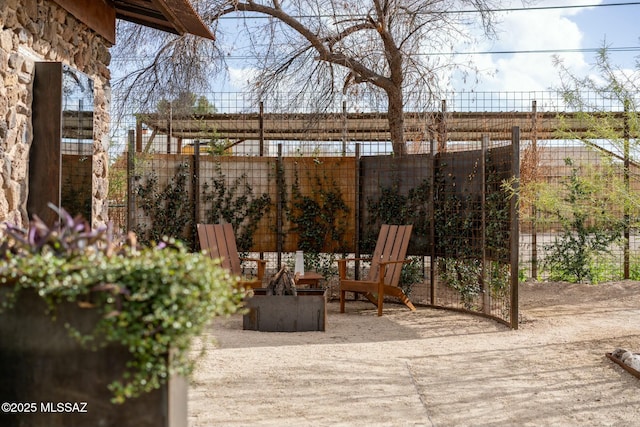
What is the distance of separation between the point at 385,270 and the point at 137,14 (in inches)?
141

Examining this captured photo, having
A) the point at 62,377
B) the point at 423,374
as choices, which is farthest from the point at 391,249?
the point at 62,377

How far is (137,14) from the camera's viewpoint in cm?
617

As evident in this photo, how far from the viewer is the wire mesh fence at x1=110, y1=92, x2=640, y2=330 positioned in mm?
7332

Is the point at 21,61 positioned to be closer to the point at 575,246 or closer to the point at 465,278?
the point at 465,278

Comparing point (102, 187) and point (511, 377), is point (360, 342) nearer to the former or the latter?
point (511, 377)

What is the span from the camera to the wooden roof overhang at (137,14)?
519 centimetres

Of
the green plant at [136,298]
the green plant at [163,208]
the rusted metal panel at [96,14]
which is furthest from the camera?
the green plant at [163,208]

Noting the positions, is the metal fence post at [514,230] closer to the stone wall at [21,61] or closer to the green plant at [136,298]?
the stone wall at [21,61]

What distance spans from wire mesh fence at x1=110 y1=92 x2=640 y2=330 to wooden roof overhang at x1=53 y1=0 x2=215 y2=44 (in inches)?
90.0

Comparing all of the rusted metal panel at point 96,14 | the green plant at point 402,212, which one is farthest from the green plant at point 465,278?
the rusted metal panel at point 96,14

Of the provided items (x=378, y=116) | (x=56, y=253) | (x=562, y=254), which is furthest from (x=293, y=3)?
(x=56, y=253)

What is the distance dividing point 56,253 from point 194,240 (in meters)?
6.05

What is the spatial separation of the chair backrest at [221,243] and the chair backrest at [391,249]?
1.51 m

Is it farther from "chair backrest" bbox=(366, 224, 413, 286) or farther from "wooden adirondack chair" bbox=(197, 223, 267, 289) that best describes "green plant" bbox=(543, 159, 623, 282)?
"wooden adirondack chair" bbox=(197, 223, 267, 289)
